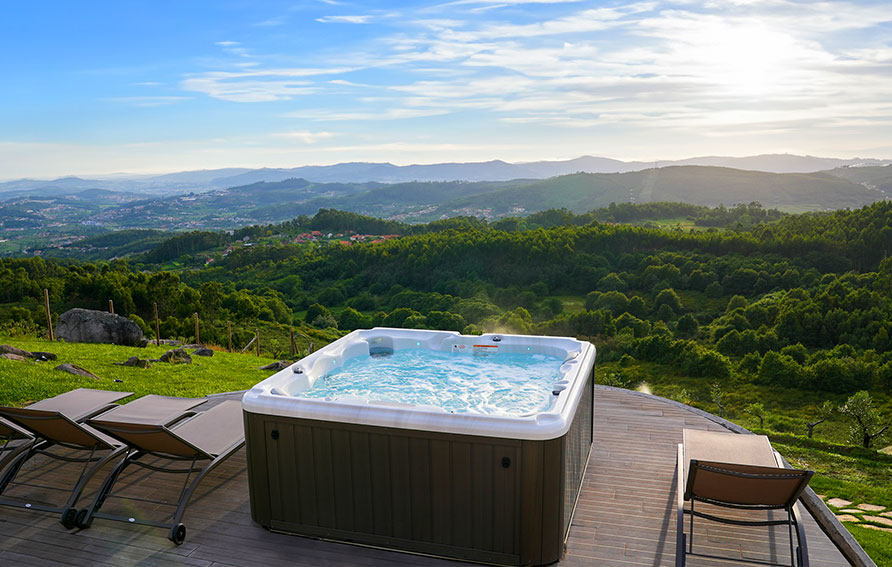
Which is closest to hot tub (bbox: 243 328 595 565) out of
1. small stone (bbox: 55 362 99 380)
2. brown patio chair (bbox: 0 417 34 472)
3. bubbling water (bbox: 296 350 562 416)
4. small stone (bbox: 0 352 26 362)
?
bubbling water (bbox: 296 350 562 416)

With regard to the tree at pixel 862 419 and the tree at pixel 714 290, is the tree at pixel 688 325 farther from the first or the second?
the tree at pixel 862 419

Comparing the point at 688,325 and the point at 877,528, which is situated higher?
the point at 877,528

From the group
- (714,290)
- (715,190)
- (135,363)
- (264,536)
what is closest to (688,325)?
(714,290)

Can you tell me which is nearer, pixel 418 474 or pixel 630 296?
pixel 418 474

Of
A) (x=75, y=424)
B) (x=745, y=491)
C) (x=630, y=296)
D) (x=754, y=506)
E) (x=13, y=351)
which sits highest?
(x=75, y=424)

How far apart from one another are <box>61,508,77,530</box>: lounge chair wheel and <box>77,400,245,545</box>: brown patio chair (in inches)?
1.1

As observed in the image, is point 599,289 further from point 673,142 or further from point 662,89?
point 662,89

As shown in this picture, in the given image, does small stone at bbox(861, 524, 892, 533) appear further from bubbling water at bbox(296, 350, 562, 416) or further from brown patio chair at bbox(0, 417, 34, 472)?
brown patio chair at bbox(0, 417, 34, 472)

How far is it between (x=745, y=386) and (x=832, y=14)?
446 inches

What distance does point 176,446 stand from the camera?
313 cm

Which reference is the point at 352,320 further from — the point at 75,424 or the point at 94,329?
the point at 75,424

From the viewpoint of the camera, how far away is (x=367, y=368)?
4969 millimetres

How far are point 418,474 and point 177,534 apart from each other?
1273mm

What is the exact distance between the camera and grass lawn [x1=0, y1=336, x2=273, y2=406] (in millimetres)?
5359
